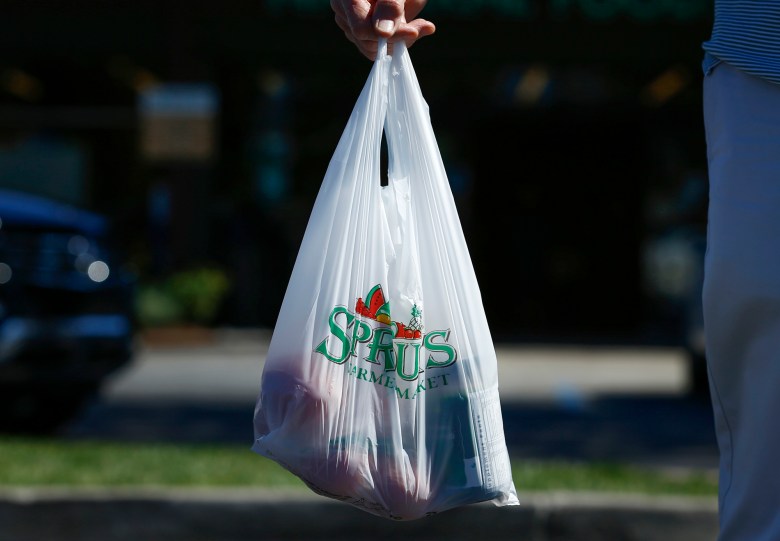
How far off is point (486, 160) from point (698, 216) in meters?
2.65

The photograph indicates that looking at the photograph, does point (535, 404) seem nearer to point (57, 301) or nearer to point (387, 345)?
point (57, 301)

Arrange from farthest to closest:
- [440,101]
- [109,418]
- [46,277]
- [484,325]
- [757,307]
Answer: [440,101] < [109,418] < [46,277] < [484,325] < [757,307]

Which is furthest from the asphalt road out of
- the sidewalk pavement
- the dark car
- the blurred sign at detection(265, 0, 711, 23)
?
the blurred sign at detection(265, 0, 711, 23)

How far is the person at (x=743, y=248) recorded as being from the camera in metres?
2.06

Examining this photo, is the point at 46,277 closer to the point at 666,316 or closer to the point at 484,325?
the point at 484,325

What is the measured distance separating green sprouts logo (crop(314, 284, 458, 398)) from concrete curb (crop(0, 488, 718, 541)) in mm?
2501

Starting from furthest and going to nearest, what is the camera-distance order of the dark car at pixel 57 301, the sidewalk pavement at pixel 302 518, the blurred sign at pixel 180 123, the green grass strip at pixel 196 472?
the blurred sign at pixel 180 123 → the dark car at pixel 57 301 → the green grass strip at pixel 196 472 → the sidewalk pavement at pixel 302 518

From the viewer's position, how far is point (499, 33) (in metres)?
13.8

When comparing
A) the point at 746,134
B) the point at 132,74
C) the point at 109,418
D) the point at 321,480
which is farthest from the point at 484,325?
the point at 132,74

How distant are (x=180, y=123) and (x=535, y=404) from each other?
6132mm

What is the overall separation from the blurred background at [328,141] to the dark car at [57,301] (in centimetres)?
631

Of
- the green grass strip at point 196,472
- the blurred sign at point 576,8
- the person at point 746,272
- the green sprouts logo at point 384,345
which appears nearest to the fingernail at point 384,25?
the green sprouts logo at point 384,345

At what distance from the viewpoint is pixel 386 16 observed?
219cm

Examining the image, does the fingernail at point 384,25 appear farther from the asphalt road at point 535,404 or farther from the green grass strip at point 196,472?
Result: the asphalt road at point 535,404
